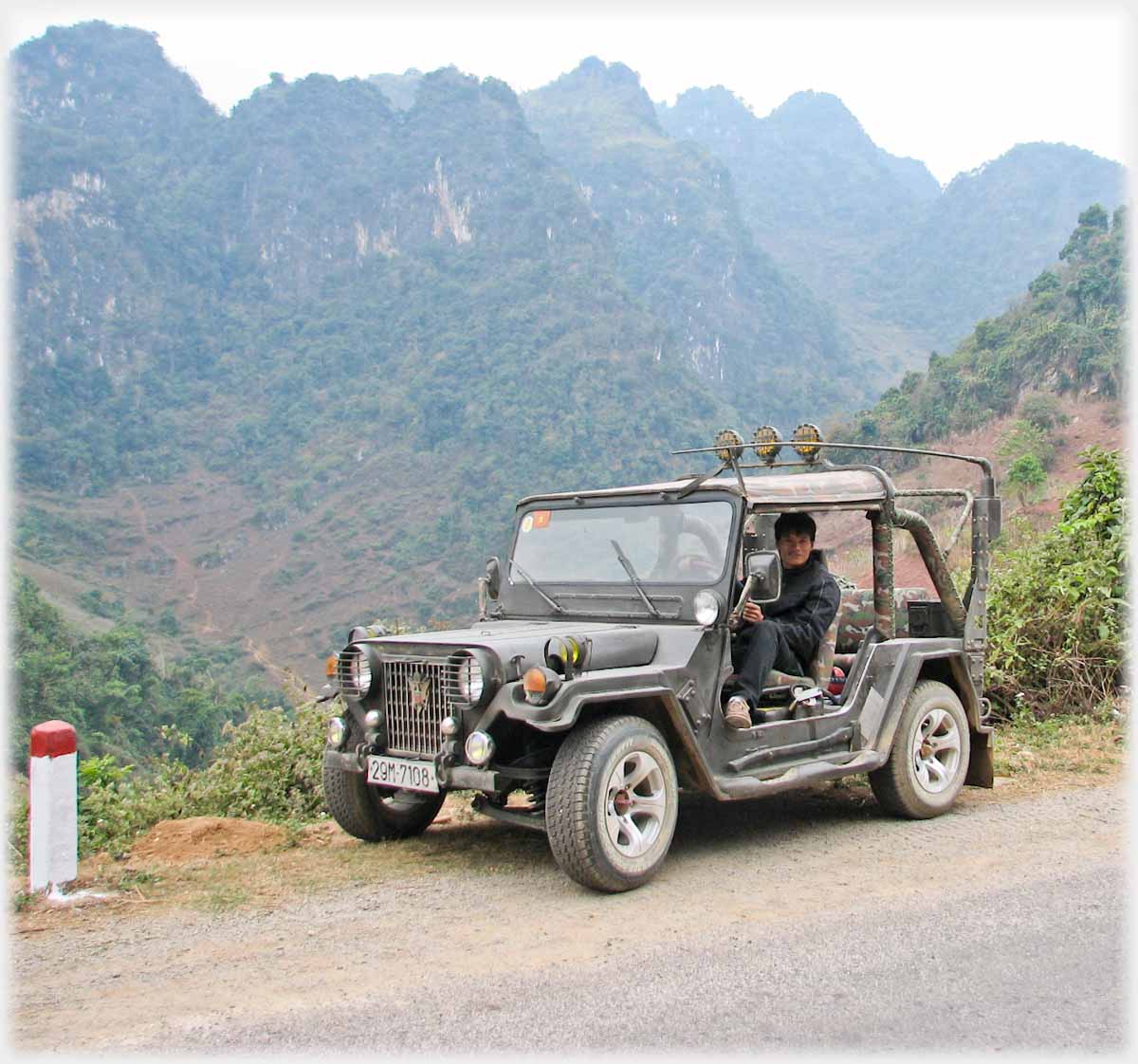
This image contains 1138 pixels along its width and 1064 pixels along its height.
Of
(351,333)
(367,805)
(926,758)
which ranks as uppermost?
(351,333)

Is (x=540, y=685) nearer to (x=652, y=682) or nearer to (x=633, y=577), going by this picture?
(x=652, y=682)

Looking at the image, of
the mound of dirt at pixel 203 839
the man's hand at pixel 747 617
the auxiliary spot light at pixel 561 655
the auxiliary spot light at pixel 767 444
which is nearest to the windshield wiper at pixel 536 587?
the man's hand at pixel 747 617

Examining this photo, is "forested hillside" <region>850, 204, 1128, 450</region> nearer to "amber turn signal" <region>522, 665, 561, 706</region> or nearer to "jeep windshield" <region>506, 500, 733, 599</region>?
"jeep windshield" <region>506, 500, 733, 599</region>

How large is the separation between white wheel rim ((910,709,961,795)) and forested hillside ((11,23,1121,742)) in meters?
48.1

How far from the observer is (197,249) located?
12644cm

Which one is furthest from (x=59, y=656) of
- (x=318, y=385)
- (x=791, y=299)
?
(x=791, y=299)

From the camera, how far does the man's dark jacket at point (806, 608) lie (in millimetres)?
6387

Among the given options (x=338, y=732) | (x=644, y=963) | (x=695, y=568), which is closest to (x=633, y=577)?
(x=695, y=568)

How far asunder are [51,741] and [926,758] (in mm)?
4817

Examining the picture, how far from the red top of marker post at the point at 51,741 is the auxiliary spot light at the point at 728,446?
3.71m

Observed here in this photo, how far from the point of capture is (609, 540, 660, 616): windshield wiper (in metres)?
5.95

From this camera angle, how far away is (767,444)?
6.77 m

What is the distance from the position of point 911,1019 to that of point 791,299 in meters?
153

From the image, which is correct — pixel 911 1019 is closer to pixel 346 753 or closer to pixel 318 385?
pixel 346 753
